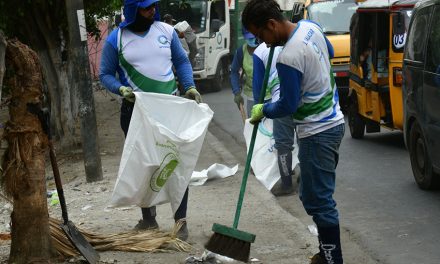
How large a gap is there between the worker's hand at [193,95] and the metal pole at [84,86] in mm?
3064

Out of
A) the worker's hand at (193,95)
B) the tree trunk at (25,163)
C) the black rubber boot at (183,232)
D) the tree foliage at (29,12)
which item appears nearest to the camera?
the tree trunk at (25,163)

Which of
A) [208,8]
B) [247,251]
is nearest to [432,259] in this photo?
[247,251]

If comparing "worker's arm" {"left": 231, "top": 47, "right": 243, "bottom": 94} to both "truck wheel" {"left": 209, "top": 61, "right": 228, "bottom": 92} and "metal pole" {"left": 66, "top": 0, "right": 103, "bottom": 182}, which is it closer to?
"metal pole" {"left": 66, "top": 0, "right": 103, "bottom": 182}

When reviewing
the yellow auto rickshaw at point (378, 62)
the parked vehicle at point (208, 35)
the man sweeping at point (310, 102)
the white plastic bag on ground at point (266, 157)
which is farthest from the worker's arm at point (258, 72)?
the parked vehicle at point (208, 35)

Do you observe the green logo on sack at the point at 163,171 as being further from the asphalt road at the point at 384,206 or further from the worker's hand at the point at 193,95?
the asphalt road at the point at 384,206

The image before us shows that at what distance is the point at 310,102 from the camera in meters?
5.19

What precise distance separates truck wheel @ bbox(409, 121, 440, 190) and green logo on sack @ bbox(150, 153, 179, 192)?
302cm

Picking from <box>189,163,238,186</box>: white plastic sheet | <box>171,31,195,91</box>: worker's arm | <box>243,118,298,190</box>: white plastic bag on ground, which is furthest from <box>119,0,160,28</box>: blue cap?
<box>189,163,238,186</box>: white plastic sheet

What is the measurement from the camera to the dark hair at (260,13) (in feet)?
16.7

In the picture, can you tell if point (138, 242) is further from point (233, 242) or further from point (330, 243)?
point (330, 243)

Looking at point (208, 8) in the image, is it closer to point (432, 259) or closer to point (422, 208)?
point (422, 208)

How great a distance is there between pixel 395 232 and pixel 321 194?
191 centimetres

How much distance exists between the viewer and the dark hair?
509 centimetres

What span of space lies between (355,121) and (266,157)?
407 centimetres
